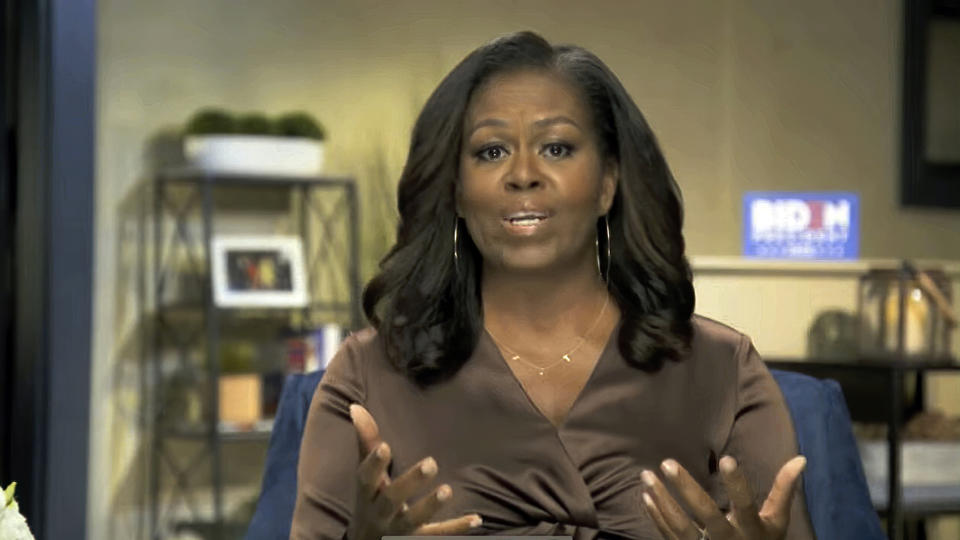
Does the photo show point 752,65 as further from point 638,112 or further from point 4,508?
point 4,508

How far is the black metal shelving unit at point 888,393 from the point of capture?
2074mm

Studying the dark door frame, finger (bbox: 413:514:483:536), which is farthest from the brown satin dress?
the dark door frame

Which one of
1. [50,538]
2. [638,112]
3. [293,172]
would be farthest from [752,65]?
[638,112]

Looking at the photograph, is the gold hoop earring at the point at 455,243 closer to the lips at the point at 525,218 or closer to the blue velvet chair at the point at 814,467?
the lips at the point at 525,218

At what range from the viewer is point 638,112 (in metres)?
1.10

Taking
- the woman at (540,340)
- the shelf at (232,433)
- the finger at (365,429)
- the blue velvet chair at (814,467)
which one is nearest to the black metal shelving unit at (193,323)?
the shelf at (232,433)

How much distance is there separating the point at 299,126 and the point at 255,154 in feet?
0.33

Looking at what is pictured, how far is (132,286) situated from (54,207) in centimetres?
41

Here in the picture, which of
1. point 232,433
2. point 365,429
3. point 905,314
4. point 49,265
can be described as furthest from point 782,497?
point 232,433

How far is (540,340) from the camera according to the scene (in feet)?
3.67

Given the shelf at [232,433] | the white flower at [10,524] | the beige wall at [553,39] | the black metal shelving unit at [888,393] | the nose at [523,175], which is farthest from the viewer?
the shelf at [232,433]

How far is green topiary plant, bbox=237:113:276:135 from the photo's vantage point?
2.79 metres

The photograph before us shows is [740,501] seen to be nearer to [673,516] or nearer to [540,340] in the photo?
[673,516]

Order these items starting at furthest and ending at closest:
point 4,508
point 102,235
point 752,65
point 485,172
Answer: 1. point 752,65
2. point 102,235
3. point 485,172
4. point 4,508
